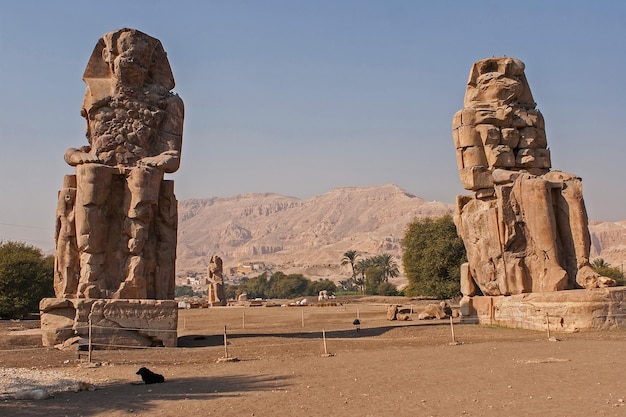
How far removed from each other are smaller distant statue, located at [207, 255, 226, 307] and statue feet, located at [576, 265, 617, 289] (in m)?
24.6

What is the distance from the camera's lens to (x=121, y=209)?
12477 mm

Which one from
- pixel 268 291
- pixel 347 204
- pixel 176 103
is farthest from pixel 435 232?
pixel 347 204

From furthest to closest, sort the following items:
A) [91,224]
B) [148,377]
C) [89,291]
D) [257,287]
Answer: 1. [257,287]
2. [91,224]
3. [89,291]
4. [148,377]

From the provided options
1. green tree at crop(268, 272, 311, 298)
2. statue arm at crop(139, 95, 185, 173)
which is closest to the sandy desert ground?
statue arm at crop(139, 95, 185, 173)

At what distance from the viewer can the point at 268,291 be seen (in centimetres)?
7556

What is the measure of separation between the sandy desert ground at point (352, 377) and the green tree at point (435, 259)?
21.0 metres

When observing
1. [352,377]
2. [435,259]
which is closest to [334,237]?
[435,259]

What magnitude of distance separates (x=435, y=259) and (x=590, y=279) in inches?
841

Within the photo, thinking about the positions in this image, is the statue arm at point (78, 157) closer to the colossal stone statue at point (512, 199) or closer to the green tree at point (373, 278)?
the colossal stone statue at point (512, 199)

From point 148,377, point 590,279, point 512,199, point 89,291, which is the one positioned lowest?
point 148,377

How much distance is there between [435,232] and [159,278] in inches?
931

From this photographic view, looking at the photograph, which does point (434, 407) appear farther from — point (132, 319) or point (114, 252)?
point (114, 252)

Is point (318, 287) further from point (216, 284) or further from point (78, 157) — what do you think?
point (78, 157)

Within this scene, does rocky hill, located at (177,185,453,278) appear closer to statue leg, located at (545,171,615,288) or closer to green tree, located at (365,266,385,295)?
green tree, located at (365,266,385,295)
